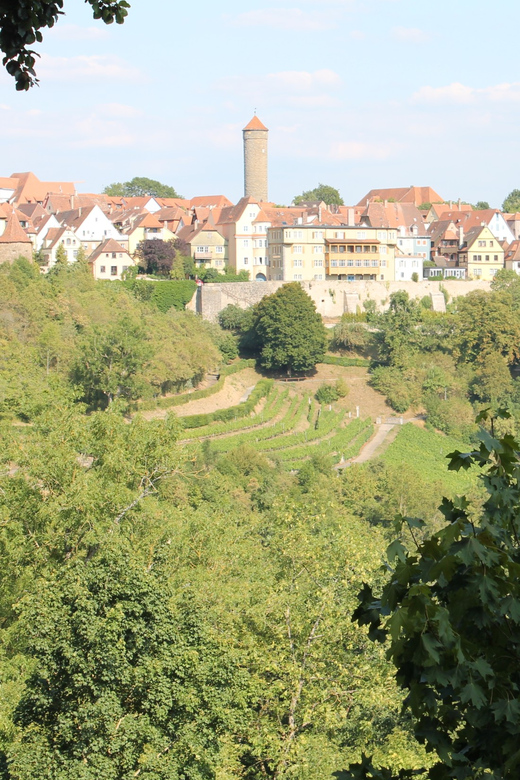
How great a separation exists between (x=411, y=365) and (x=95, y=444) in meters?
32.9

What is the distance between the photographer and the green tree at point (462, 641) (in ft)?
13.5

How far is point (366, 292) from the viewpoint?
182ft

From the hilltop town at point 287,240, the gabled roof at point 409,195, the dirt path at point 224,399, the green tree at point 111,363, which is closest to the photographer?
the green tree at point 111,363

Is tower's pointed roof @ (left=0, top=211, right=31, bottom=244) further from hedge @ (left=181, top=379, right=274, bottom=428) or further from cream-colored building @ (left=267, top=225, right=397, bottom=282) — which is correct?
cream-colored building @ (left=267, top=225, right=397, bottom=282)

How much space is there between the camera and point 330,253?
186 feet

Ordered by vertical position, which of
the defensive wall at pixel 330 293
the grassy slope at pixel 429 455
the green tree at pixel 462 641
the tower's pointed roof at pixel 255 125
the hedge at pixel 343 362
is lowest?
the grassy slope at pixel 429 455

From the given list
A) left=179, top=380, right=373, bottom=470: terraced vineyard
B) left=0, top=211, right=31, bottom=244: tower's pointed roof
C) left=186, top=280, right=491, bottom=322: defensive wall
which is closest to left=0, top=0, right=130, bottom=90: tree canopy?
left=179, top=380, right=373, bottom=470: terraced vineyard

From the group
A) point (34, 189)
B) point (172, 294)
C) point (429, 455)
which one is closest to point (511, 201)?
point (34, 189)

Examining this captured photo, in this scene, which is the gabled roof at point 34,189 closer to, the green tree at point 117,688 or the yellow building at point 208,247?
the yellow building at point 208,247

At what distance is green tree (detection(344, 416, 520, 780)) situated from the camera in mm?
4117

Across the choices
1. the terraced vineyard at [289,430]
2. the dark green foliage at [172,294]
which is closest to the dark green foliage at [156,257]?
the dark green foliage at [172,294]

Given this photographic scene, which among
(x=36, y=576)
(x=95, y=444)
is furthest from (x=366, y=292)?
(x=36, y=576)

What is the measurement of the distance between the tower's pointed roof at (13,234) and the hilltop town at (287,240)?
3.66m

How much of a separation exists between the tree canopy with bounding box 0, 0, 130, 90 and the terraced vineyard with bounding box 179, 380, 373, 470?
31.7 m
